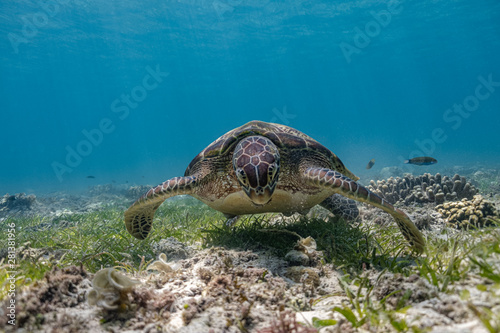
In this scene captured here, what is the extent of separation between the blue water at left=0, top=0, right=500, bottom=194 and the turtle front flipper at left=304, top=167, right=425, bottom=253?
18561 mm

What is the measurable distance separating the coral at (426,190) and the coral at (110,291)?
6.83m

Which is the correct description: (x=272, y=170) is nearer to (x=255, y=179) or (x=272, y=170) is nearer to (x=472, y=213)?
(x=255, y=179)

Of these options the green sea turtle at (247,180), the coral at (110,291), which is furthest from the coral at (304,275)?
the coral at (110,291)

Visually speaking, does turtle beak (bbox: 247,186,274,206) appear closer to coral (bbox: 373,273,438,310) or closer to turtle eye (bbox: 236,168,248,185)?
turtle eye (bbox: 236,168,248,185)

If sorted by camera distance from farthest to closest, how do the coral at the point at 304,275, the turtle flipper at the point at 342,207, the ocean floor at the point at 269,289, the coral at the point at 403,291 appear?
the turtle flipper at the point at 342,207 → the coral at the point at 304,275 → the coral at the point at 403,291 → the ocean floor at the point at 269,289

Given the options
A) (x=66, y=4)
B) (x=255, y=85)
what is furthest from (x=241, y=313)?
(x=255, y=85)

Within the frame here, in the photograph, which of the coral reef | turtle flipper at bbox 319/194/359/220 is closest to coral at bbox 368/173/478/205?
turtle flipper at bbox 319/194/359/220

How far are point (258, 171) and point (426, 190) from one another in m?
5.66

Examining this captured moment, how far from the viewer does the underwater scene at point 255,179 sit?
1.79 m

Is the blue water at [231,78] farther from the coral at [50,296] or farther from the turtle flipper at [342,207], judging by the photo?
the coral at [50,296]

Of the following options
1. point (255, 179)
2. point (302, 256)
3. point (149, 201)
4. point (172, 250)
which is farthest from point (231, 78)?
point (302, 256)

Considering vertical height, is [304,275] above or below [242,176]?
below

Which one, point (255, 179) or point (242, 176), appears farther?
point (242, 176)

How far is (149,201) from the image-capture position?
12.2ft
